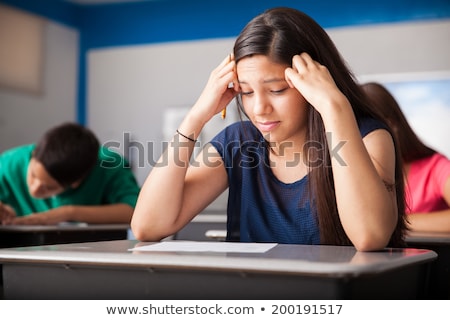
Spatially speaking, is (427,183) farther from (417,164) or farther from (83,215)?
(83,215)

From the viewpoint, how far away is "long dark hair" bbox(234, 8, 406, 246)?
1549 mm

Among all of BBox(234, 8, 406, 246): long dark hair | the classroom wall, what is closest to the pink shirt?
BBox(234, 8, 406, 246): long dark hair

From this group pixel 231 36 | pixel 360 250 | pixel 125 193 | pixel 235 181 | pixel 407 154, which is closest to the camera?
pixel 360 250

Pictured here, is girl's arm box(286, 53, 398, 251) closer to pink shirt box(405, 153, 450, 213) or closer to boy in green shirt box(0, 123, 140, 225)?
pink shirt box(405, 153, 450, 213)

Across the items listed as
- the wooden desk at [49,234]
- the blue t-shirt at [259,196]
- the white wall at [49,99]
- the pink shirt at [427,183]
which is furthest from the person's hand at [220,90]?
the white wall at [49,99]

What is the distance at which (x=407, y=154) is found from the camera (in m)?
2.63

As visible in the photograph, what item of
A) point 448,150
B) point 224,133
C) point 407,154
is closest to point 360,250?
point 224,133

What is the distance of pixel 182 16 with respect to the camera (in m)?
5.88

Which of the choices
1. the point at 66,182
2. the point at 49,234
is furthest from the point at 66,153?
the point at 49,234

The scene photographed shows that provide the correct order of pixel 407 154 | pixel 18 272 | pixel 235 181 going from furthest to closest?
pixel 407 154
pixel 235 181
pixel 18 272

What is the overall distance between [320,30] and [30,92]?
4461 millimetres

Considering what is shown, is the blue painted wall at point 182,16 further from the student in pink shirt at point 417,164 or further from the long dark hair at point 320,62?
the long dark hair at point 320,62

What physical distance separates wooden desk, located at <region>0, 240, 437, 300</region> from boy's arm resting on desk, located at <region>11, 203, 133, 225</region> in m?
1.46
